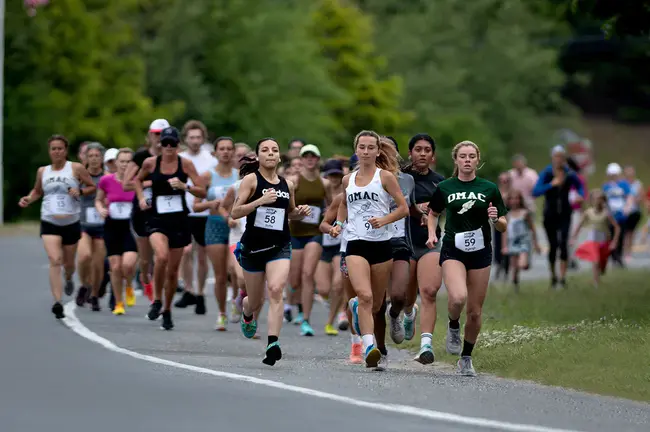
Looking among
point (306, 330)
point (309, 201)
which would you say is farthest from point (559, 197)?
point (306, 330)

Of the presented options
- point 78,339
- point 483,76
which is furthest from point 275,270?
point 483,76

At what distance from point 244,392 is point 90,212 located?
30.7ft

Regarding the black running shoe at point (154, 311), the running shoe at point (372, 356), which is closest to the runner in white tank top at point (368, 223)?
the running shoe at point (372, 356)

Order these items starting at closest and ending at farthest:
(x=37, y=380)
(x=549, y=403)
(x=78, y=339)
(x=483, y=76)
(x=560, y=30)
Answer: (x=549, y=403), (x=37, y=380), (x=78, y=339), (x=483, y=76), (x=560, y=30)

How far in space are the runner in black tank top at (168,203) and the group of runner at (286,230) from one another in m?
0.01

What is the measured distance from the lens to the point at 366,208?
551 inches

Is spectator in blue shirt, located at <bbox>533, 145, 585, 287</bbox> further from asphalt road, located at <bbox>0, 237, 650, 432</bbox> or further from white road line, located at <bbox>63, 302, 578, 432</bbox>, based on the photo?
white road line, located at <bbox>63, 302, 578, 432</bbox>

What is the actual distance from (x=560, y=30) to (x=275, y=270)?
88.3m

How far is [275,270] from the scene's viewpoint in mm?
14648

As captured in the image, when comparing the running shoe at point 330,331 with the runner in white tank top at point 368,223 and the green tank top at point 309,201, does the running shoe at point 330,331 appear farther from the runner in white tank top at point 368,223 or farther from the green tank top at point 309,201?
the runner in white tank top at point 368,223

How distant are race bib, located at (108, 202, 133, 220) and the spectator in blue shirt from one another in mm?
6880

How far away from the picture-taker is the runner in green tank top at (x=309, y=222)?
18594 millimetres

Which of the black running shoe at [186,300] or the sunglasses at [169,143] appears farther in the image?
the black running shoe at [186,300]

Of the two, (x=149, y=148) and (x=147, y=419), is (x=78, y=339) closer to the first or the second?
(x=149, y=148)
